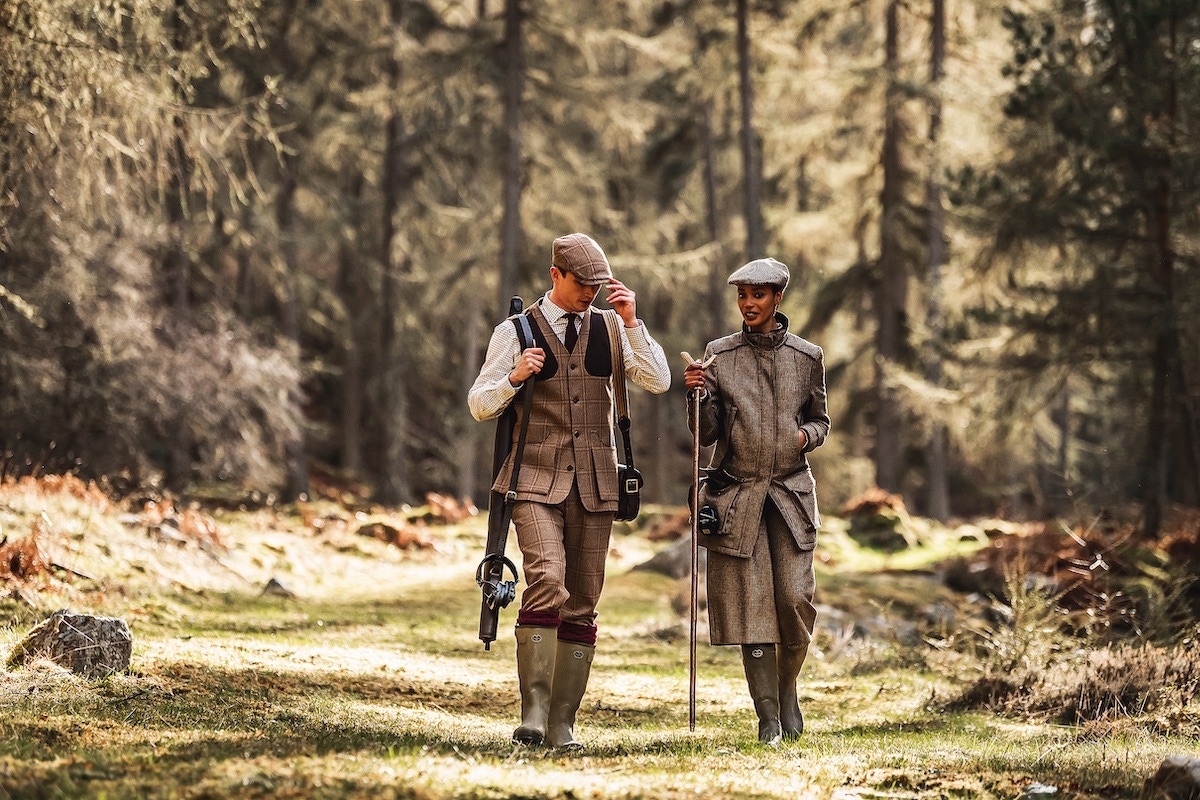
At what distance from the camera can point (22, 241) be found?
13328 millimetres

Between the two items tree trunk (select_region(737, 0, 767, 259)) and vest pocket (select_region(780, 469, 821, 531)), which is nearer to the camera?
vest pocket (select_region(780, 469, 821, 531))

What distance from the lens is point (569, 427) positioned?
575cm

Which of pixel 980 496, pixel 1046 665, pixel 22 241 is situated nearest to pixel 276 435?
pixel 22 241

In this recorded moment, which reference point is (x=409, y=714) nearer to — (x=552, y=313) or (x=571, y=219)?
(x=552, y=313)

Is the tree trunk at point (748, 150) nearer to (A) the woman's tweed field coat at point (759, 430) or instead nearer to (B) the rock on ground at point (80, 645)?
(A) the woman's tweed field coat at point (759, 430)

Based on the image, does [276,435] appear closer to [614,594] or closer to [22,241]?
[22,241]

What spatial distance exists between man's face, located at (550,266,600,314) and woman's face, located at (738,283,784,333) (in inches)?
31.9

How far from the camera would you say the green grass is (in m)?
4.33

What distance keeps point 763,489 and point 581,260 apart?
1441mm

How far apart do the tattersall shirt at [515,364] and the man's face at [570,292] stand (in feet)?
0.12

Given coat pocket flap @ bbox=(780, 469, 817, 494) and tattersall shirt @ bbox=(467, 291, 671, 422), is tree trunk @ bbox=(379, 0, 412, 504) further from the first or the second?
tattersall shirt @ bbox=(467, 291, 671, 422)

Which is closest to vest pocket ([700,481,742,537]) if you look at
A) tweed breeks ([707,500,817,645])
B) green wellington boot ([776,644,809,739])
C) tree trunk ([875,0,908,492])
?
tweed breeks ([707,500,817,645])

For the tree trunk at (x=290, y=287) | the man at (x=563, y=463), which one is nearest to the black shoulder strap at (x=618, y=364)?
the man at (x=563, y=463)

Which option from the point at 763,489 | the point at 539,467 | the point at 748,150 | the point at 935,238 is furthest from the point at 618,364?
the point at 935,238
